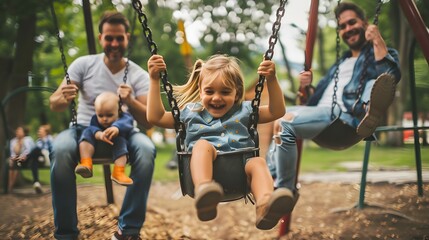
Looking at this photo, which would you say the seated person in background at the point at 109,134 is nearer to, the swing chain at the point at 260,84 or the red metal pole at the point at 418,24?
the swing chain at the point at 260,84

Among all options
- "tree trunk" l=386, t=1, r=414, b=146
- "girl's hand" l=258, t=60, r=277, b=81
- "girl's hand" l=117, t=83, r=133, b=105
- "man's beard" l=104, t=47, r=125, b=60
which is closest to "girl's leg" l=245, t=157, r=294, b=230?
"girl's hand" l=258, t=60, r=277, b=81

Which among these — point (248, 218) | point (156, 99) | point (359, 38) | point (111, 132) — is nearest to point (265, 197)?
point (156, 99)

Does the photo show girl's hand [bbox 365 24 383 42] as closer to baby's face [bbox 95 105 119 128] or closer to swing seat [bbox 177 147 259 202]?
swing seat [bbox 177 147 259 202]

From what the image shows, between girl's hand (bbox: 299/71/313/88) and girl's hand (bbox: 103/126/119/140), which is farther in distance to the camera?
girl's hand (bbox: 299/71/313/88)

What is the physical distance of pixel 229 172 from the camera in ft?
6.76

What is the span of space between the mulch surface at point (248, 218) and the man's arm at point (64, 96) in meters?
1.05

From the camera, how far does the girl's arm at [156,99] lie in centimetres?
218

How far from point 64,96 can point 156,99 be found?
0.92m

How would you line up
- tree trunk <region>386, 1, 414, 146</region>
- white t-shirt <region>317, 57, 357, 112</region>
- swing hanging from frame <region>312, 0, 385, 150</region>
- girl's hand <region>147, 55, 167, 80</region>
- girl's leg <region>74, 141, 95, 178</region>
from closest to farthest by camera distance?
1. girl's hand <region>147, 55, 167, 80</region>
2. girl's leg <region>74, 141, 95, 178</region>
3. swing hanging from frame <region>312, 0, 385, 150</region>
4. white t-shirt <region>317, 57, 357, 112</region>
5. tree trunk <region>386, 1, 414, 146</region>

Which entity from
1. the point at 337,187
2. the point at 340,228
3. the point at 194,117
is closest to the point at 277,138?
the point at 194,117

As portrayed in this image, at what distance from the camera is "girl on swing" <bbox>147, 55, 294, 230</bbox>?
2.02 m

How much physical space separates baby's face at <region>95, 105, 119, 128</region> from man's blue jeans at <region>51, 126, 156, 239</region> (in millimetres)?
170

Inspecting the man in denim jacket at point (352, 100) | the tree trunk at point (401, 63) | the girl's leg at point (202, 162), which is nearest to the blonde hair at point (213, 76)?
the girl's leg at point (202, 162)

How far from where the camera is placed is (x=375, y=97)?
9.04 ft
